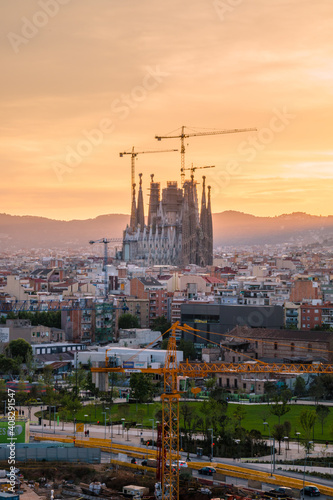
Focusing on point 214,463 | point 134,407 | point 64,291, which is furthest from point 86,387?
point 64,291

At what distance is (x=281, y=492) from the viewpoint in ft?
75.5

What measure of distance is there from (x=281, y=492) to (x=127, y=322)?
33443mm

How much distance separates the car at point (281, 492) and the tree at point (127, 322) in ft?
108

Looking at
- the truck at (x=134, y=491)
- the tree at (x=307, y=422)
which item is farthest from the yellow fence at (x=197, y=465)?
the tree at (x=307, y=422)

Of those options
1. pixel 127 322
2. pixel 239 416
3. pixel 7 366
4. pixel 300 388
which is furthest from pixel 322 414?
pixel 127 322

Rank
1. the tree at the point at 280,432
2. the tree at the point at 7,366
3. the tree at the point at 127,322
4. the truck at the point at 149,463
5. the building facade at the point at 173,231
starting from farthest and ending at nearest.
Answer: the building facade at the point at 173,231 < the tree at the point at 127,322 < the tree at the point at 7,366 < the tree at the point at 280,432 < the truck at the point at 149,463

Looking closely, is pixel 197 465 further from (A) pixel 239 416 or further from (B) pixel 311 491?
(A) pixel 239 416

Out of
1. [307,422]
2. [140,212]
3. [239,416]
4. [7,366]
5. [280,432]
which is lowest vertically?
[280,432]

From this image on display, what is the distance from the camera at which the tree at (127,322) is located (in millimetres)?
55969

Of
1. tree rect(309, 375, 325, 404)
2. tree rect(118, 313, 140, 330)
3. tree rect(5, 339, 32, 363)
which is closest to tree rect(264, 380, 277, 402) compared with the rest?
tree rect(309, 375, 325, 404)

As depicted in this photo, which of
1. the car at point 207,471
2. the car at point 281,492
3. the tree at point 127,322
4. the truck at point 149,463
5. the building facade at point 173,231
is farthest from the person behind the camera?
the building facade at point 173,231

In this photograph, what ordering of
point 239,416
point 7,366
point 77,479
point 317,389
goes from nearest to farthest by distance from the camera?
point 77,479, point 239,416, point 317,389, point 7,366

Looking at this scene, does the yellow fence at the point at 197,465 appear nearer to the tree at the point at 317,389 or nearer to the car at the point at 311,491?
the car at the point at 311,491

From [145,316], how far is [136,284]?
4623 millimetres
